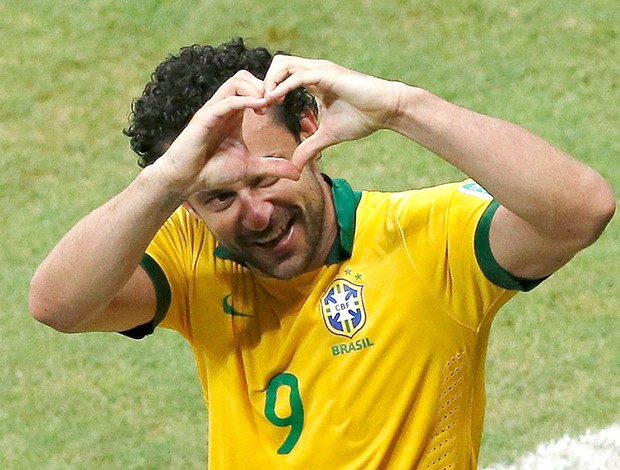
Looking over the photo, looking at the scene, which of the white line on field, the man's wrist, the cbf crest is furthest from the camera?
the white line on field

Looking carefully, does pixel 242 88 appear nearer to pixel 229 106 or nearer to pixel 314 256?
pixel 229 106

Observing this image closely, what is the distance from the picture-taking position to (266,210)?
330 centimetres

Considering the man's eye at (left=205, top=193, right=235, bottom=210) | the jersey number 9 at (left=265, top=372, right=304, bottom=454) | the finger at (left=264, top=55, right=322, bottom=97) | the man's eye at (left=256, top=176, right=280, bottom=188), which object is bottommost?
the jersey number 9 at (left=265, top=372, right=304, bottom=454)

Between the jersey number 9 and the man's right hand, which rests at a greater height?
the man's right hand

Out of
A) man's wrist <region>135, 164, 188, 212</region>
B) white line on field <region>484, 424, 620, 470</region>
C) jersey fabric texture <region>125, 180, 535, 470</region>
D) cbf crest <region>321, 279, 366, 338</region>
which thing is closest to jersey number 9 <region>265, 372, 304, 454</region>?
jersey fabric texture <region>125, 180, 535, 470</region>

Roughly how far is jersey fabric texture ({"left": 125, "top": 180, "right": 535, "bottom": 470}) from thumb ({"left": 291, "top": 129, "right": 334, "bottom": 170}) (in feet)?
0.86

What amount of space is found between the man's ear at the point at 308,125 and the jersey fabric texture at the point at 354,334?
15cm

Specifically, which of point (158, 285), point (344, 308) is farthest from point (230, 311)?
point (344, 308)

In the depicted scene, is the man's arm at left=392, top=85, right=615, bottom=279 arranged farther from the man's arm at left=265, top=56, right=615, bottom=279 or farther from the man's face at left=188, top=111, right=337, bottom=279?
the man's face at left=188, top=111, right=337, bottom=279

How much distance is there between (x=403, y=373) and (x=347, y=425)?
191 mm

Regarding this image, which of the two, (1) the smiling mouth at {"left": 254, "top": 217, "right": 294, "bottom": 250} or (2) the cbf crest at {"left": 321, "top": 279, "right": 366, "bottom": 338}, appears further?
(2) the cbf crest at {"left": 321, "top": 279, "right": 366, "bottom": 338}

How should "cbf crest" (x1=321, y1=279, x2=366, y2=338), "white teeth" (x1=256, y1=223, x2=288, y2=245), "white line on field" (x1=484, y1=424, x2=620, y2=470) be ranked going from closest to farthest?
"white teeth" (x1=256, y1=223, x2=288, y2=245)
"cbf crest" (x1=321, y1=279, x2=366, y2=338)
"white line on field" (x1=484, y1=424, x2=620, y2=470)

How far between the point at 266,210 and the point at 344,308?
335 millimetres

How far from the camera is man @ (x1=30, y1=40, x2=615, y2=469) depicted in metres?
3.12
